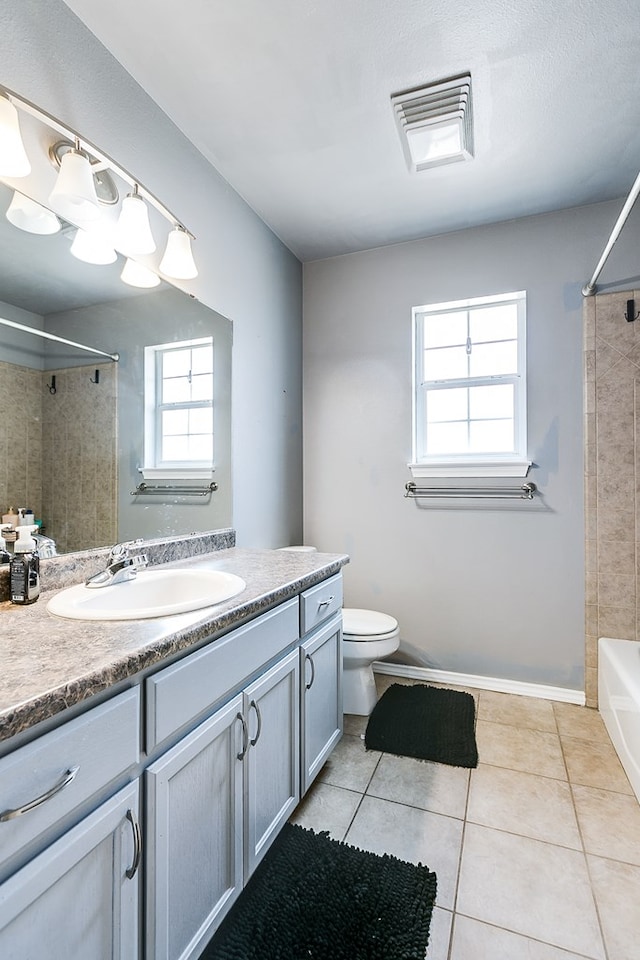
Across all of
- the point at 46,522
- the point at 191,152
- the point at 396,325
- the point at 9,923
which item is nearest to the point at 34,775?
the point at 9,923

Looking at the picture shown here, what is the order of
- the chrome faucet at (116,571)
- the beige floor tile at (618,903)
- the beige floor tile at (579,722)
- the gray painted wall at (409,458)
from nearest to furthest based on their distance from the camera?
1. the beige floor tile at (618,903)
2. the chrome faucet at (116,571)
3. the beige floor tile at (579,722)
4. the gray painted wall at (409,458)

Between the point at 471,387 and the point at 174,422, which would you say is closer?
the point at 174,422

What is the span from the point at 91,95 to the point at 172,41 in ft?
1.07

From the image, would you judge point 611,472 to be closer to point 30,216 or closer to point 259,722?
point 259,722

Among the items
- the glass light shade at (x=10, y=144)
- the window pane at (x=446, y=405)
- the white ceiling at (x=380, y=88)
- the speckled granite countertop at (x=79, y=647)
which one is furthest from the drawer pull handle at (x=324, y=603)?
the white ceiling at (x=380, y=88)

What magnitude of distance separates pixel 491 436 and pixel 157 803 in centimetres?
236

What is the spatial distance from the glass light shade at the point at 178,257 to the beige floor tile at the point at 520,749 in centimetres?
234

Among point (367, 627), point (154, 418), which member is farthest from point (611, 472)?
point (154, 418)

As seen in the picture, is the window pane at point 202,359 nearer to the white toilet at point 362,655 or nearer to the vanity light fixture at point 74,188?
the vanity light fixture at point 74,188

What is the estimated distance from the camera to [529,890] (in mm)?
1331

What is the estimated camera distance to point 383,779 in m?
1.82

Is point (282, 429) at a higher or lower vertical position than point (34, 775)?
higher

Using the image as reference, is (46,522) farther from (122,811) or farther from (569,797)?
(569,797)

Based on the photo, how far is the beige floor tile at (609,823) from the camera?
147 centimetres
